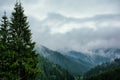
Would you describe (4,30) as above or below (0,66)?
above

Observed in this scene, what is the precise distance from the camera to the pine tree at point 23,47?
3678 centimetres

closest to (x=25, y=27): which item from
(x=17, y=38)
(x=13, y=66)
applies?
(x=17, y=38)

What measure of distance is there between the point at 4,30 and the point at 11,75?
18.6 feet

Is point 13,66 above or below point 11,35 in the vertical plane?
below

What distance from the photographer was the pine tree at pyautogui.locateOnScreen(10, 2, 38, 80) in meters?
36.8

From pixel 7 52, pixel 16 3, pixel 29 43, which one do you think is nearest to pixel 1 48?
pixel 7 52

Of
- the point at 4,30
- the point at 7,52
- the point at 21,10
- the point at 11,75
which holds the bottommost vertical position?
the point at 11,75

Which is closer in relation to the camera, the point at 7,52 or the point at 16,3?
the point at 7,52

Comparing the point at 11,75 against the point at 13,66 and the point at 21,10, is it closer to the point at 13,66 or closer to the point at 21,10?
the point at 13,66

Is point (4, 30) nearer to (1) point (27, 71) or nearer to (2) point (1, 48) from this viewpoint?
(2) point (1, 48)

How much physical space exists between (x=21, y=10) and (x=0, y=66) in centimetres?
732

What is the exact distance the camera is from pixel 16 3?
39125 mm

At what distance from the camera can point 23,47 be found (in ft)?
122

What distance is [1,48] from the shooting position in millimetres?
36938
